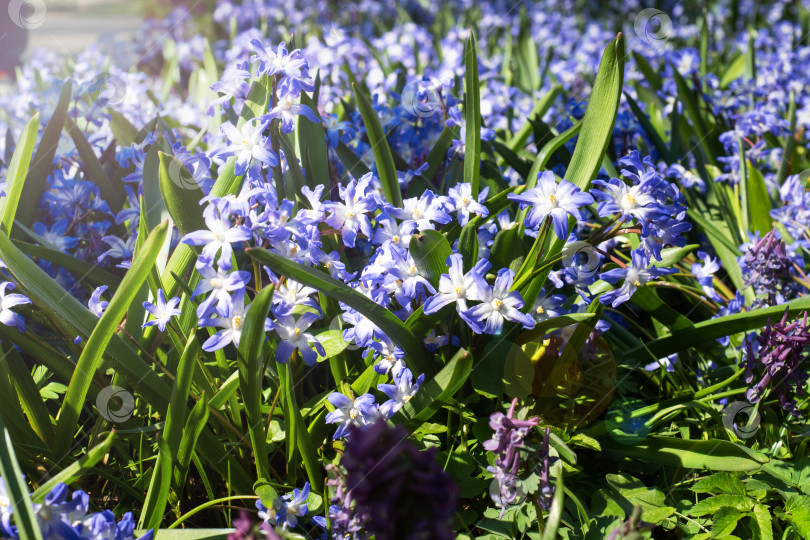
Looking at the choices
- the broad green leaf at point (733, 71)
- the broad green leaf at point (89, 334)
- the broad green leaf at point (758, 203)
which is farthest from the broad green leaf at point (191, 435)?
the broad green leaf at point (733, 71)

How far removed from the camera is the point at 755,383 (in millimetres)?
1593

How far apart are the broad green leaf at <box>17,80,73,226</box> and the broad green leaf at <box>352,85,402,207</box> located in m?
0.95

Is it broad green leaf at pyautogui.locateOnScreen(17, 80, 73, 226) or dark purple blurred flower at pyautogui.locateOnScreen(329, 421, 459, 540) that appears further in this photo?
broad green leaf at pyautogui.locateOnScreen(17, 80, 73, 226)

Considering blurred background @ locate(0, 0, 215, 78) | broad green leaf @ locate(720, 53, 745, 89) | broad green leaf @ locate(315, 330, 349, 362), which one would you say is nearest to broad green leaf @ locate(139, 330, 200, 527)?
broad green leaf @ locate(315, 330, 349, 362)

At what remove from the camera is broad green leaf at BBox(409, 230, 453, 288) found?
1.33m

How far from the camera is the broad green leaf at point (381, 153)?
1.70 m

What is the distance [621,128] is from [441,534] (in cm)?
222

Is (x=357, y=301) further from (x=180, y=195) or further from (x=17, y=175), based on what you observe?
→ (x=17, y=175)

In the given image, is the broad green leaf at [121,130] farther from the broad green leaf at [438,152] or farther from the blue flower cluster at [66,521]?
the blue flower cluster at [66,521]

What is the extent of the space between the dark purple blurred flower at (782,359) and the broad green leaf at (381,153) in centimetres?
99

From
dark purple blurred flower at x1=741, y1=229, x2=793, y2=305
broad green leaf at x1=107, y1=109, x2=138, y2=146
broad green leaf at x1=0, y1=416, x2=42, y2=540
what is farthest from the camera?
broad green leaf at x1=107, y1=109, x2=138, y2=146

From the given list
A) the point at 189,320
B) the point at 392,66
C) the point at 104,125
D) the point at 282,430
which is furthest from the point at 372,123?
the point at 392,66

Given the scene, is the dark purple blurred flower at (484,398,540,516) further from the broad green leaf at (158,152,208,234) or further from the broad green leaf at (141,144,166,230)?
the broad green leaf at (141,144,166,230)

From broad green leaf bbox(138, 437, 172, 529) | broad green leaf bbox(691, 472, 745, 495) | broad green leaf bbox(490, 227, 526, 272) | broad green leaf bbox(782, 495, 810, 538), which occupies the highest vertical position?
broad green leaf bbox(490, 227, 526, 272)
